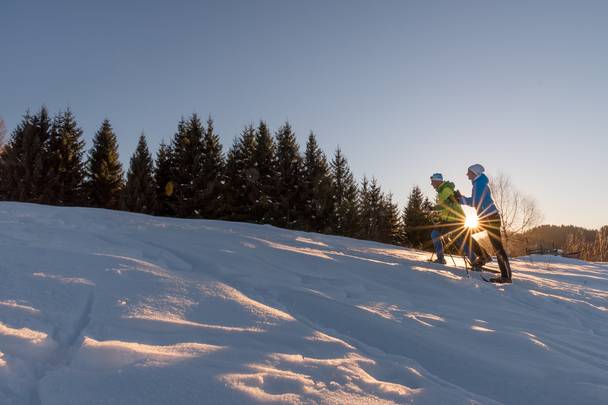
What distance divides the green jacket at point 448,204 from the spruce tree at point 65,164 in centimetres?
2413

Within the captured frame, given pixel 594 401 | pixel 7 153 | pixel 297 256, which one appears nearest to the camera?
pixel 594 401

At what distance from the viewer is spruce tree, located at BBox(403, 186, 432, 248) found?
31.5 meters

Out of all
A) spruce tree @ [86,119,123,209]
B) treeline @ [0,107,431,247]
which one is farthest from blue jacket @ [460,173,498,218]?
spruce tree @ [86,119,123,209]

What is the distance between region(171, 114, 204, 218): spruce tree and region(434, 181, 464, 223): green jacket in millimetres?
18757

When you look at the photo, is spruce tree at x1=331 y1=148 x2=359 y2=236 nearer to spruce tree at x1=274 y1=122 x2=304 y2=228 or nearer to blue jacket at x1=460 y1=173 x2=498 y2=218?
spruce tree at x1=274 y1=122 x2=304 y2=228

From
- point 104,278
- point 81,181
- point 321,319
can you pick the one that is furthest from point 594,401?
point 81,181

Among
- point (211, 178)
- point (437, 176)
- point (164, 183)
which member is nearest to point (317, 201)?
point (211, 178)

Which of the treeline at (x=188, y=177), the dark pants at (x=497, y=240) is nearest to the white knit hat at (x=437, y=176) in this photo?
the dark pants at (x=497, y=240)

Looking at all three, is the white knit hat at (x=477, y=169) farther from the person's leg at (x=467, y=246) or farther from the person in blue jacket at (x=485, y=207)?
the person's leg at (x=467, y=246)

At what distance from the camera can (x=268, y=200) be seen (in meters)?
23.6

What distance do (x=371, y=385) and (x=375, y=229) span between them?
29.6m

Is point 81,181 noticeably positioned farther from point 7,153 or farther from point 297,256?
point 297,256

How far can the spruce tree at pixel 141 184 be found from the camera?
74.8ft

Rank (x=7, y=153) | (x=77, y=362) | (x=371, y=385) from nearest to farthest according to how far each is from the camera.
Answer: (x=77, y=362)
(x=371, y=385)
(x=7, y=153)
